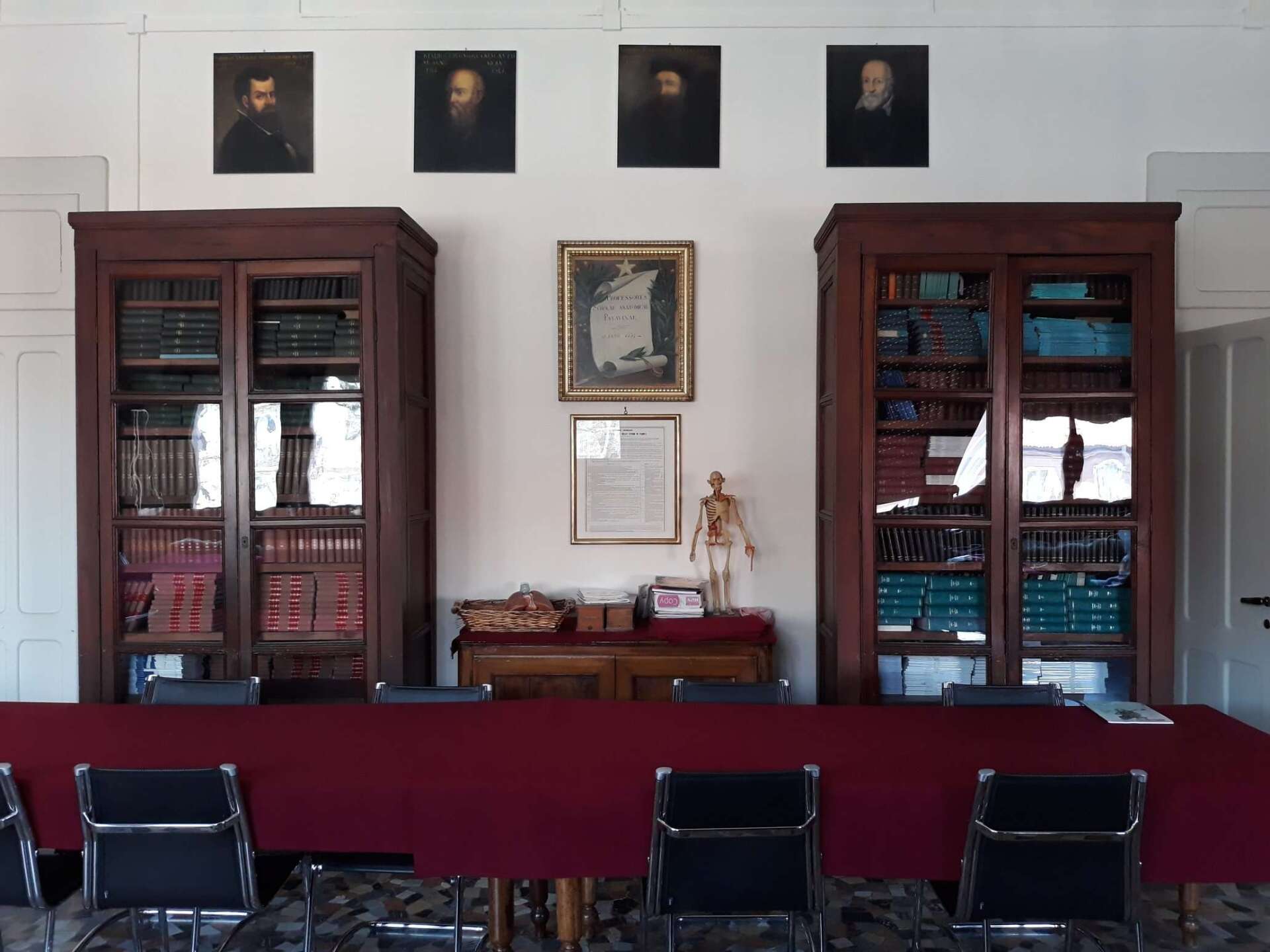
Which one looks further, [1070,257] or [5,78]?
[5,78]

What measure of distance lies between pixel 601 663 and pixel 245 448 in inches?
74.6

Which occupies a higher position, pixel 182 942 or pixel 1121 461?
pixel 1121 461

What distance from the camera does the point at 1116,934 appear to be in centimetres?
307

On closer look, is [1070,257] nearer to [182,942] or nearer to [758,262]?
[758,262]

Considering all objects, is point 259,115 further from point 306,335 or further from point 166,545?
point 166,545

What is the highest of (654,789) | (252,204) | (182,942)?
(252,204)

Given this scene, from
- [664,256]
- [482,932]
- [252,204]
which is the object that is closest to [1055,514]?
[664,256]

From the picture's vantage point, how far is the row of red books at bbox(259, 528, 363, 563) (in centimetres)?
399

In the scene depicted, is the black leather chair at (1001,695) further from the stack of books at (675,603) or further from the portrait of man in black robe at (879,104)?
the portrait of man in black robe at (879,104)

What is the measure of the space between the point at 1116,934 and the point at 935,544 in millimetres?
1636

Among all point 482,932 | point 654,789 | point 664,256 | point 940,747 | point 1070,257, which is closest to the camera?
point 654,789

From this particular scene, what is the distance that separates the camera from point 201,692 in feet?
10.4

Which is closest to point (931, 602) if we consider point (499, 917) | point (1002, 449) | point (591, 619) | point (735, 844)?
point (1002, 449)

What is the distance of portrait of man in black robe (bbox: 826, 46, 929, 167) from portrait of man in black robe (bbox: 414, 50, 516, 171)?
169 cm
